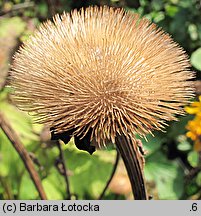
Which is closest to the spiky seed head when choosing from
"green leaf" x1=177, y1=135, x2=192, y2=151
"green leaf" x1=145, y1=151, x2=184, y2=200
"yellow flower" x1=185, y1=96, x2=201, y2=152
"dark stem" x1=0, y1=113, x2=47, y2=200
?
"dark stem" x1=0, y1=113, x2=47, y2=200

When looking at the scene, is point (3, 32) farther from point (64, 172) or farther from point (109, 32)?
point (109, 32)

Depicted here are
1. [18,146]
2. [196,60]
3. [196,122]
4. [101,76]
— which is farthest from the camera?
[196,60]

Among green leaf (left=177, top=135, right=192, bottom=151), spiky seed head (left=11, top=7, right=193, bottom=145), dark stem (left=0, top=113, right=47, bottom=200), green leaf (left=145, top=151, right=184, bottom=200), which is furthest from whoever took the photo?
green leaf (left=177, top=135, right=192, bottom=151)

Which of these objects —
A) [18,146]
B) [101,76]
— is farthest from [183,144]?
[101,76]

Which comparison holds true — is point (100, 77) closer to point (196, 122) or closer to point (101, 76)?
point (101, 76)

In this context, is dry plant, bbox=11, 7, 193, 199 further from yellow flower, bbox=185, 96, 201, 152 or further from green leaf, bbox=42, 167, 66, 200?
green leaf, bbox=42, 167, 66, 200

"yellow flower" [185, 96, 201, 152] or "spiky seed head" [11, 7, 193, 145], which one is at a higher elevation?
"spiky seed head" [11, 7, 193, 145]

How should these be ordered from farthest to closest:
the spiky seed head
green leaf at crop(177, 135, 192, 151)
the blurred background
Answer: green leaf at crop(177, 135, 192, 151), the blurred background, the spiky seed head

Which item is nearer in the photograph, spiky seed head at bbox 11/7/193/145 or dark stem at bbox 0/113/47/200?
spiky seed head at bbox 11/7/193/145

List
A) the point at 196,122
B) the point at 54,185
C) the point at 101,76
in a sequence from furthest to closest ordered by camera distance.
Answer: the point at 54,185 → the point at 196,122 → the point at 101,76
